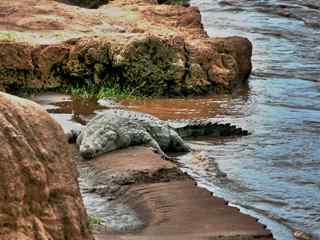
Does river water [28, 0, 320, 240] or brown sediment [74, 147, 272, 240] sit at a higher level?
brown sediment [74, 147, 272, 240]

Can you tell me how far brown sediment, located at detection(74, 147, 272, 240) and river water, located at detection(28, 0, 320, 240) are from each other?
0.33 metres

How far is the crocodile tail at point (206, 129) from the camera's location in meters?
9.41

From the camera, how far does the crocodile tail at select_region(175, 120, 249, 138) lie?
9.41 meters

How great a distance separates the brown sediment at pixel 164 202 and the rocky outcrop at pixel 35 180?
1.38 metres

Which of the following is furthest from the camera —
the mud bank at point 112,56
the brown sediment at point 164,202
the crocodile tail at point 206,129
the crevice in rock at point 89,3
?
the crevice in rock at point 89,3

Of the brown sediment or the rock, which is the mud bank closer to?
the rock

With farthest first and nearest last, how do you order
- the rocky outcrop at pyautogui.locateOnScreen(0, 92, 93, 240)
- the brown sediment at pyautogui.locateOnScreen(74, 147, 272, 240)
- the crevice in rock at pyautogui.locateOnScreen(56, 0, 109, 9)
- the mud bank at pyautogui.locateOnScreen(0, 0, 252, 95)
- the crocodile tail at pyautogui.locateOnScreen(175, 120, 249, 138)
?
1. the crevice in rock at pyautogui.locateOnScreen(56, 0, 109, 9)
2. the mud bank at pyautogui.locateOnScreen(0, 0, 252, 95)
3. the crocodile tail at pyautogui.locateOnScreen(175, 120, 249, 138)
4. the brown sediment at pyautogui.locateOnScreen(74, 147, 272, 240)
5. the rocky outcrop at pyautogui.locateOnScreen(0, 92, 93, 240)

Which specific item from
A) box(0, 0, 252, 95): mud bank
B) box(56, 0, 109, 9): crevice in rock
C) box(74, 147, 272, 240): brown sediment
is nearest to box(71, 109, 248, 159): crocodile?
box(74, 147, 272, 240): brown sediment

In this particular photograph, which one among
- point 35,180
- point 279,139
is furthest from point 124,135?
point 35,180

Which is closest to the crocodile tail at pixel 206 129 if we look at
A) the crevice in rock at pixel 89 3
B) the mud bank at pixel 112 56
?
the mud bank at pixel 112 56

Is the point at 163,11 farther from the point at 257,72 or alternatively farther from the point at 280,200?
the point at 280,200

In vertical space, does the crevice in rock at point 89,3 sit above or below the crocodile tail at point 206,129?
above

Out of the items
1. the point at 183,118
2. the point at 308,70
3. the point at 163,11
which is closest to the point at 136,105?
the point at 183,118

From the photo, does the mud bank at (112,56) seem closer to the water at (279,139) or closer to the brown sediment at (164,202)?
the water at (279,139)
